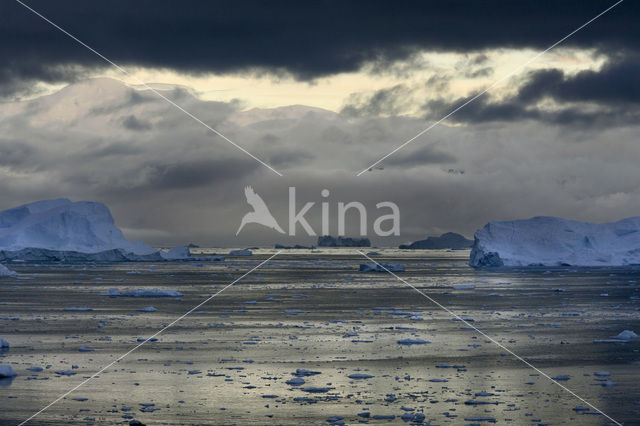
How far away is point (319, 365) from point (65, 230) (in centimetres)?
7731

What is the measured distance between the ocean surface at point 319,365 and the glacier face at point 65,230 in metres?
57.8

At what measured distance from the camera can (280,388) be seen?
43.4 feet

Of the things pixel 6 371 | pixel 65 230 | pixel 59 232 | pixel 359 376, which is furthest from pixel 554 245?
pixel 6 371

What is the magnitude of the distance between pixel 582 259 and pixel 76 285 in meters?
53.7

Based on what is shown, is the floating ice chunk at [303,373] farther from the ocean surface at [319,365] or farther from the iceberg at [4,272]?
the iceberg at [4,272]

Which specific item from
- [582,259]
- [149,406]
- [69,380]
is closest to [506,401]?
[149,406]

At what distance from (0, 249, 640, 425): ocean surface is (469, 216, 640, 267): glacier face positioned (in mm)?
47053

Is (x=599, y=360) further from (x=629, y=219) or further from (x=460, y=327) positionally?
(x=629, y=219)

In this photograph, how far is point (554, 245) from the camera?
78.9 meters

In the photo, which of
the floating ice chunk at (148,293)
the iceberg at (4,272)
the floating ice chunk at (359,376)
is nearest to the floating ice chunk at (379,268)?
the iceberg at (4,272)

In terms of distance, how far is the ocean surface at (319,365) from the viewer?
11.5 metres

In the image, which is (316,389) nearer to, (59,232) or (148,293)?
(148,293)

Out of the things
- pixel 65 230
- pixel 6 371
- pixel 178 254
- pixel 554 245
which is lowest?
pixel 6 371

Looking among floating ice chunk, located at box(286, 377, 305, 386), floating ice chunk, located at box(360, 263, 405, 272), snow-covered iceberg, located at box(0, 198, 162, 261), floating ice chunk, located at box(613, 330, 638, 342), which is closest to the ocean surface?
floating ice chunk, located at box(286, 377, 305, 386)
